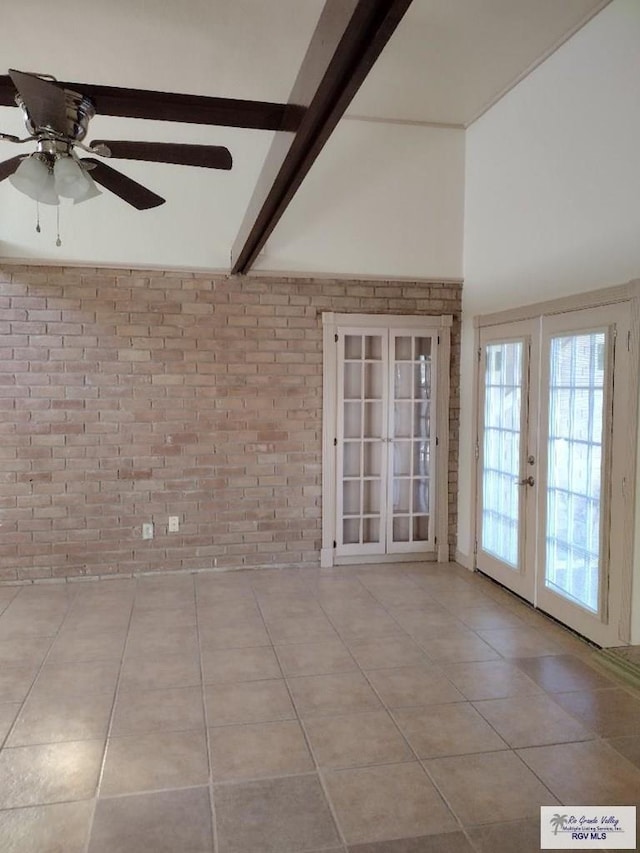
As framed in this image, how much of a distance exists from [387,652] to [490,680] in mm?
612

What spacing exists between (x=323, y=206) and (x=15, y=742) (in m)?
4.18

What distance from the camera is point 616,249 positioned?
11.3 feet

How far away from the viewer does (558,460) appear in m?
3.98

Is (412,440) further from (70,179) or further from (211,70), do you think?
Result: (70,179)

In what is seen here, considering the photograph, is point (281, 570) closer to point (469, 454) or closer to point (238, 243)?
point (469, 454)

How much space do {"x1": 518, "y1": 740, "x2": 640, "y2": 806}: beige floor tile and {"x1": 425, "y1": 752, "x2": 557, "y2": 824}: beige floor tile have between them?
0.06m

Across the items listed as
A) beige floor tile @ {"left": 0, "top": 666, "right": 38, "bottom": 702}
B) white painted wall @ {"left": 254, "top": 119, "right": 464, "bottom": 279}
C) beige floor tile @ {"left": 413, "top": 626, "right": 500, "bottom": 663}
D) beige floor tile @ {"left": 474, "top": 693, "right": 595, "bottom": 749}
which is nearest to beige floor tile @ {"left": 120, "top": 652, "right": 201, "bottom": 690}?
beige floor tile @ {"left": 0, "top": 666, "right": 38, "bottom": 702}

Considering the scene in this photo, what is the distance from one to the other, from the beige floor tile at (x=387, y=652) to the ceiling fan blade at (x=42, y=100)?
117 inches

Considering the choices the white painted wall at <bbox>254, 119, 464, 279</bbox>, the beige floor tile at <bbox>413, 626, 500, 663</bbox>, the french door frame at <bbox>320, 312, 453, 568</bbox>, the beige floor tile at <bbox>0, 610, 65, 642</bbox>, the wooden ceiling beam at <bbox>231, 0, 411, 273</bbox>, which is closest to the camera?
the wooden ceiling beam at <bbox>231, 0, 411, 273</bbox>

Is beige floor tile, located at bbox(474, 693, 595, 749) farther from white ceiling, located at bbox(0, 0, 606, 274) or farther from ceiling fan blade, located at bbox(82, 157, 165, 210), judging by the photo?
white ceiling, located at bbox(0, 0, 606, 274)

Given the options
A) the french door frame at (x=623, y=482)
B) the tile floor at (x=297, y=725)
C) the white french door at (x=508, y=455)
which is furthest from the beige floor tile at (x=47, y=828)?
the white french door at (x=508, y=455)

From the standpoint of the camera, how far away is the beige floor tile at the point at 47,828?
6.83ft

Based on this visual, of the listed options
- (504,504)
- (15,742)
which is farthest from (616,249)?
(15,742)

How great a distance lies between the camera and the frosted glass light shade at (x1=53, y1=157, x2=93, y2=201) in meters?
2.52
